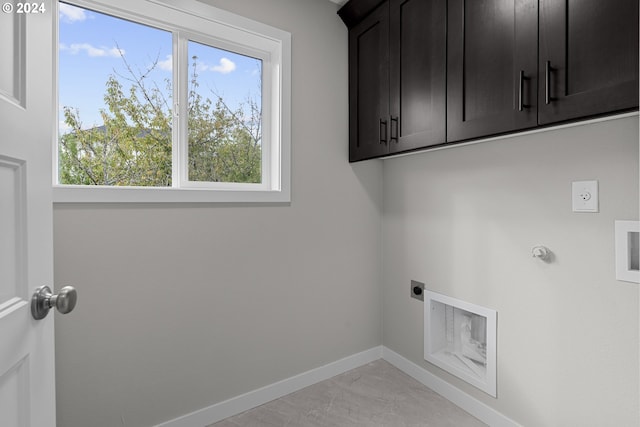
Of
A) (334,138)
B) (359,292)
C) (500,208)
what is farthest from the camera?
(359,292)

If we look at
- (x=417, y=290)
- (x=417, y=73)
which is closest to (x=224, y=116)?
(x=417, y=73)

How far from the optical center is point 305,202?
197cm

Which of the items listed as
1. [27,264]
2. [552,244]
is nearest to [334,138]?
[552,244]

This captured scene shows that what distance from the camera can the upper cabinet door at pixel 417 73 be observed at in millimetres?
1509

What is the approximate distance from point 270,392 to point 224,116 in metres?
1.56

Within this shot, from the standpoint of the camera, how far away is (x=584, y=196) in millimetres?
1310

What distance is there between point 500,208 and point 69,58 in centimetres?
208

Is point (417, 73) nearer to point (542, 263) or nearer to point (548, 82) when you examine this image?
point (548, 82)

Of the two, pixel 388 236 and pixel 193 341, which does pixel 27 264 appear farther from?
pixel 388 236

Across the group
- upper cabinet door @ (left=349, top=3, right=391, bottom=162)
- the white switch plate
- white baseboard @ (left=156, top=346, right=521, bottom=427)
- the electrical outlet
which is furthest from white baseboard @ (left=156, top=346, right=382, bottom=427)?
the white switch plate

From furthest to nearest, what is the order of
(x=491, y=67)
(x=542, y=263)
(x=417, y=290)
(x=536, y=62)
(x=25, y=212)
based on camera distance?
1. (x=417, y=290)
2. (x=542, y=263)
3. (x=491, y=67)
4. (x=536, y=62)
5. (x=25, y=212)

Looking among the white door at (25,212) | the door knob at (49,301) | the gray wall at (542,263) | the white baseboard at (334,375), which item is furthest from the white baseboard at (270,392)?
the door knob at (49,301)

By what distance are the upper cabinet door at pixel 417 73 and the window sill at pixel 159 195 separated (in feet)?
2.43

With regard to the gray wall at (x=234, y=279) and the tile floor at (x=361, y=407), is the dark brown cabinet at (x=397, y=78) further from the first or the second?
the tile floor at (x=361, y=407)
